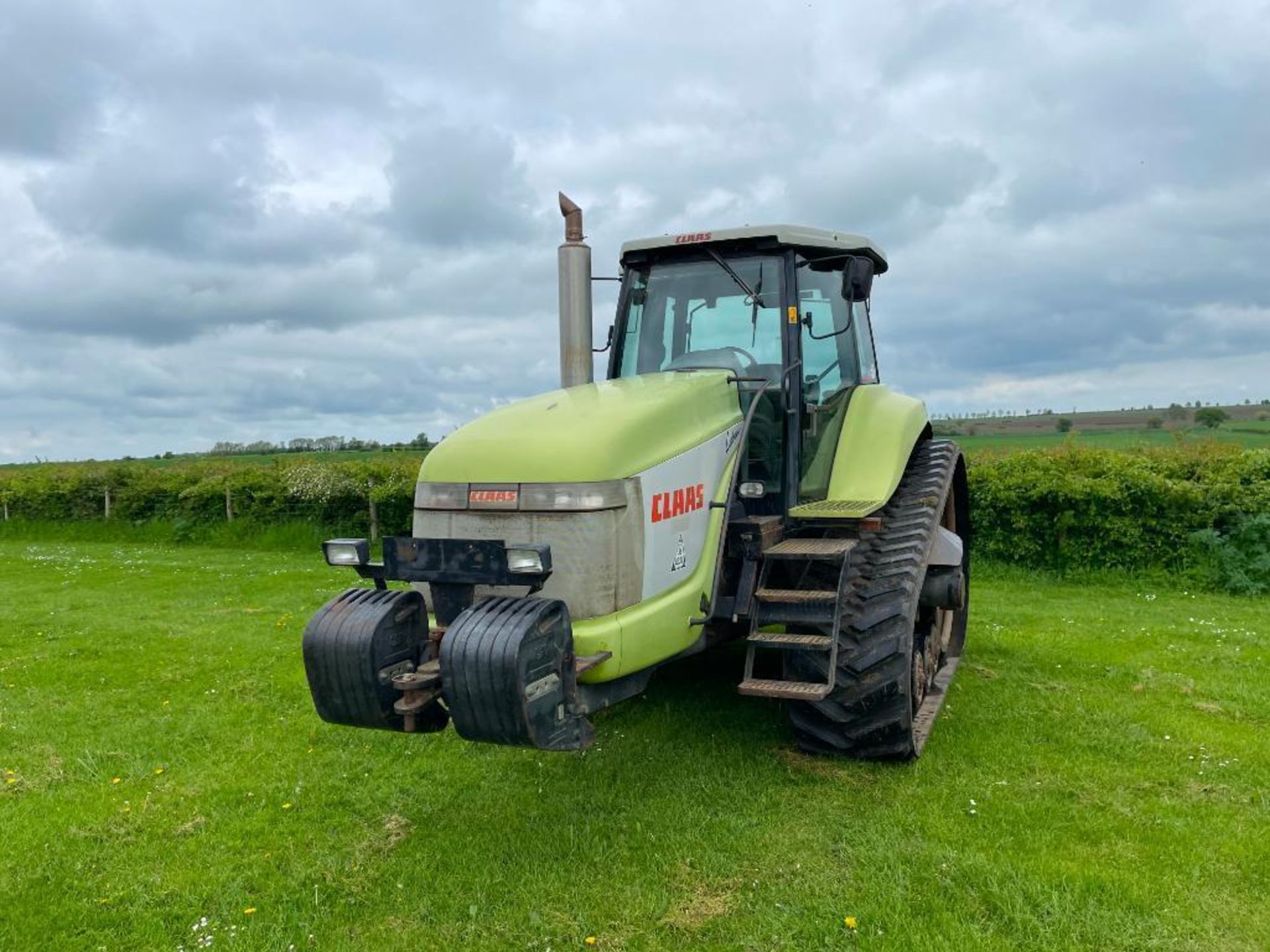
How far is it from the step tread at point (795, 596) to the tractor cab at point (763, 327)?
0.62 meters

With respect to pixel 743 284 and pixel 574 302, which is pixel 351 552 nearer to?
pixel 574 302

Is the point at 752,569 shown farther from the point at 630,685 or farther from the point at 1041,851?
the point at 1041,851

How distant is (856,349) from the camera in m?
6.25

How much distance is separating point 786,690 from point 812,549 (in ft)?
2.33

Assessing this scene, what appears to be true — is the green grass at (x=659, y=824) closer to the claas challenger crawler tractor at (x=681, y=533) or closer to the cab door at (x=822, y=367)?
the claas challenger crawler tractor at (x=681, y=533)

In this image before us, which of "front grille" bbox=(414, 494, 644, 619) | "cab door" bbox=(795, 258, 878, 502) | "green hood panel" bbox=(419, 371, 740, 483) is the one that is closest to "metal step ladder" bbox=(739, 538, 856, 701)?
"cab door" bbox=(795, 258, 878, 502)

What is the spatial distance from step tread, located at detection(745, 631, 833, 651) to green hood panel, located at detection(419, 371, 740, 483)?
37.9 inches

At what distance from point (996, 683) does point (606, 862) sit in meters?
3.71

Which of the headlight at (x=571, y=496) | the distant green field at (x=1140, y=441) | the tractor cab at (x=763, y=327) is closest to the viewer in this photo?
the headlight at (x=571, y=496)

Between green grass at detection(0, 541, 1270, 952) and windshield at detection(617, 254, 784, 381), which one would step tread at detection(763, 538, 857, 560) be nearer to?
windshield at detection(617, 254, 784, 381)

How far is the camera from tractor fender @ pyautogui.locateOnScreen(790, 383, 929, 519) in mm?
5328

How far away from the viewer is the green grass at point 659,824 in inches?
143

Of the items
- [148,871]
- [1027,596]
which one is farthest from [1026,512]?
[148,871]

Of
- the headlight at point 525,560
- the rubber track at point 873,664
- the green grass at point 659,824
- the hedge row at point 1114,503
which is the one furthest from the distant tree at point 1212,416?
the headlight at point 525,560
